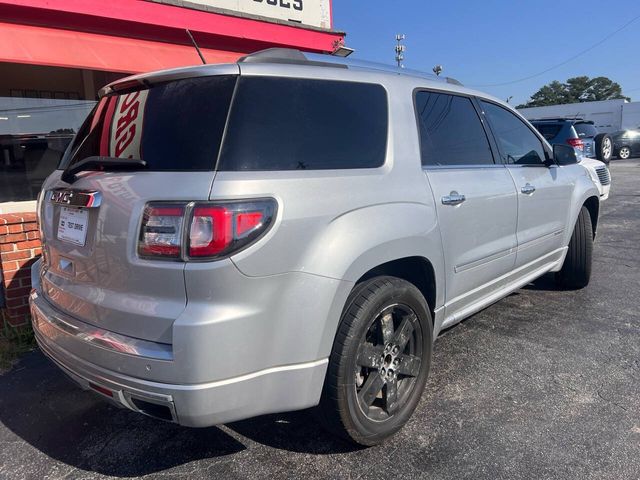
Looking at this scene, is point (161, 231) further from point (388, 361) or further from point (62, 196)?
point (388, 361)

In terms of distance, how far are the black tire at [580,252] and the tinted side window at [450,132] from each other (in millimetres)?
1825

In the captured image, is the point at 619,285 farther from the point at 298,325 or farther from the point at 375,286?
the point at 298,325

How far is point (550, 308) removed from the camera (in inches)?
181

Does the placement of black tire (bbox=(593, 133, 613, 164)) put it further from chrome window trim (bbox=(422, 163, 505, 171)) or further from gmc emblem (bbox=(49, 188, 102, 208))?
gmc emblem (bbox=(49, 188, 102, 208))

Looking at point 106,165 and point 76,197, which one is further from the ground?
point 106,165

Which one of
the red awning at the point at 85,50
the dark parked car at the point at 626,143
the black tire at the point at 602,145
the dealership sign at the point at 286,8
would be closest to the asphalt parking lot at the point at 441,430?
the red awning at the point at 85,50

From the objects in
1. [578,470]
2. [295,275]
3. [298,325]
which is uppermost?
[295,275]

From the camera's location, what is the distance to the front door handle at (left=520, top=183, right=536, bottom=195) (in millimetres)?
3746

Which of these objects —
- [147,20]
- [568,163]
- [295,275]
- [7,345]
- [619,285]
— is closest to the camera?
[295,275]

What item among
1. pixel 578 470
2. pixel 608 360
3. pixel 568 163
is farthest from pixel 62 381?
pixel 568 163

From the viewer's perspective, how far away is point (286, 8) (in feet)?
26.7

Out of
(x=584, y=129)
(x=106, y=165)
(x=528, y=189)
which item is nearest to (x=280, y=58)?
(x=106, y=165)

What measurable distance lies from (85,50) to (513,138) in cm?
468

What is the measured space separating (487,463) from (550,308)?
2.47 metres
